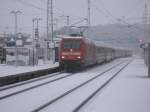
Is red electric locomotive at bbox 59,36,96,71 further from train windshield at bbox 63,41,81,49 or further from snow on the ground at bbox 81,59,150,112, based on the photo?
snow on the ground at bbox 81,59,150,112

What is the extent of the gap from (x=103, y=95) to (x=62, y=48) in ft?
52.5

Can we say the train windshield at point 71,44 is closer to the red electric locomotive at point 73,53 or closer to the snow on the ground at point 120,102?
the red electric locomotive at point 73,53

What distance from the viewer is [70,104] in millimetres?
13320

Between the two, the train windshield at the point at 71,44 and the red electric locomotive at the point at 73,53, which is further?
the train windshield at the point at 71,44

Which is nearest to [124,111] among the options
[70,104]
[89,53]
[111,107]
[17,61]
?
[111,107]

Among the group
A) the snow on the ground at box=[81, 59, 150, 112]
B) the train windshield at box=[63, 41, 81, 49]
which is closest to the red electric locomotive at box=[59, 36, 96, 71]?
the train windshield at box=[63, 41, 81, 49]

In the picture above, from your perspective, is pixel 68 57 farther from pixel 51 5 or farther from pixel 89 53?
pixel 51 5

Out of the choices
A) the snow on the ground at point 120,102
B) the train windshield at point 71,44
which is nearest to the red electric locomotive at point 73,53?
the train windshield at point 71,44

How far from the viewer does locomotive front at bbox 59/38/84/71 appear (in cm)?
3136

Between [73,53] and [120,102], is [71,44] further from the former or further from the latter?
[120,102]

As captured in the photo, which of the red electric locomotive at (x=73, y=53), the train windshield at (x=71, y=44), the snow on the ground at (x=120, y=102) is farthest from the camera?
the train windshield at (x=71, y=44)

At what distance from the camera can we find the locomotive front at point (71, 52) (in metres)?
31.4

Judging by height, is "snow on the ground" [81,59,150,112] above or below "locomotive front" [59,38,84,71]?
below

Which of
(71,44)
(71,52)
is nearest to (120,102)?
(71,52)
